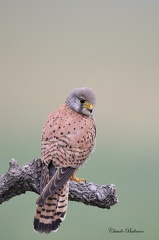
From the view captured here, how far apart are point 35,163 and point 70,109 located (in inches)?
38.8

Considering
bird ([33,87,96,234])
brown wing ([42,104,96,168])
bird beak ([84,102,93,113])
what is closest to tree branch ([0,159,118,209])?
bird ([33,87,96,234])

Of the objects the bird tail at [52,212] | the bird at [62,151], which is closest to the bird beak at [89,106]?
the bird at [62,151]

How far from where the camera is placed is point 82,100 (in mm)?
4223

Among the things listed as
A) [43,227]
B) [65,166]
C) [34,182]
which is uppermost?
[65,166]

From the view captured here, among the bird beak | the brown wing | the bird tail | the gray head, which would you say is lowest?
the bird tail

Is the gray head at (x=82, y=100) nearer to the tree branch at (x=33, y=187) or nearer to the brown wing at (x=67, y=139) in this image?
the brown wing at (x=67, y=139)

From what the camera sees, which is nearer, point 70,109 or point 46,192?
point 46,192

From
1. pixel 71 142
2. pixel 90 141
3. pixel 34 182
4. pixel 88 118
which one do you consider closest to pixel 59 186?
pixel 34 182

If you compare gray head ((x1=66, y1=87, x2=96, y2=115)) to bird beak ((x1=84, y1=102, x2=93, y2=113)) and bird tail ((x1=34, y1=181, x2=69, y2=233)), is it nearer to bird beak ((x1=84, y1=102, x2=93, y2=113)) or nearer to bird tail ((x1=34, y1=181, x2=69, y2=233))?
bird beak ((x1=84, y1=102, x2=93, y2=113))

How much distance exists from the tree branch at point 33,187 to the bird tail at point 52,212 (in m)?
0.11

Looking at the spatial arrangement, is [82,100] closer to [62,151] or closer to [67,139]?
[67,139]

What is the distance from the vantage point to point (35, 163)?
134 inches

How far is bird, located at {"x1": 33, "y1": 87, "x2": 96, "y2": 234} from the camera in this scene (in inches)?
129

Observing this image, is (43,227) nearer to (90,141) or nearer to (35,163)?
(35,163)
